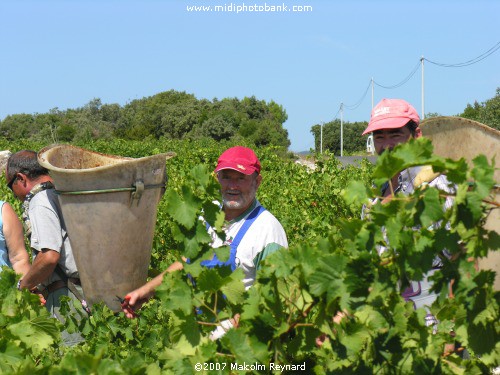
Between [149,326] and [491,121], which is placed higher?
[149,326]

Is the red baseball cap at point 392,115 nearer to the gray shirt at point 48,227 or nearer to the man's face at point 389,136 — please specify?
the man's face at point 389,136

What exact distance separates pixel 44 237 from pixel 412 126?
1971 mm

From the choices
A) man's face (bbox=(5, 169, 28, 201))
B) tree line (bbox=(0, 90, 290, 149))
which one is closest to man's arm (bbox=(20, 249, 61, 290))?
man's face (bbox=(5, 169, 28, 201))

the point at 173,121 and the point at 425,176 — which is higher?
the point at 425,176

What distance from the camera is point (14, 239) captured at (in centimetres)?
418

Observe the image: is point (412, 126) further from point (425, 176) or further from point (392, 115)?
point (425, 176)

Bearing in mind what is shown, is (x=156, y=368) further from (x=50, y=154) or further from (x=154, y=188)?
(x=50, y=154)

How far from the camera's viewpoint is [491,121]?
51.3 meters

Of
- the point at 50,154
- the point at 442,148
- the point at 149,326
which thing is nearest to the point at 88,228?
the point at 50,154

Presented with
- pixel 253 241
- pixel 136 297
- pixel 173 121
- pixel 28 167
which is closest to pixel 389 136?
pixel 253 241

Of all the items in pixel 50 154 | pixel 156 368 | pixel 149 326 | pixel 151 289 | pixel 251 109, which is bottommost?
pixel 251 109

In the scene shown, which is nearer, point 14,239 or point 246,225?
point 246,225

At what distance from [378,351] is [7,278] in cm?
136

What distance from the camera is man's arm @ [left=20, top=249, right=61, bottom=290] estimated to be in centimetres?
405
